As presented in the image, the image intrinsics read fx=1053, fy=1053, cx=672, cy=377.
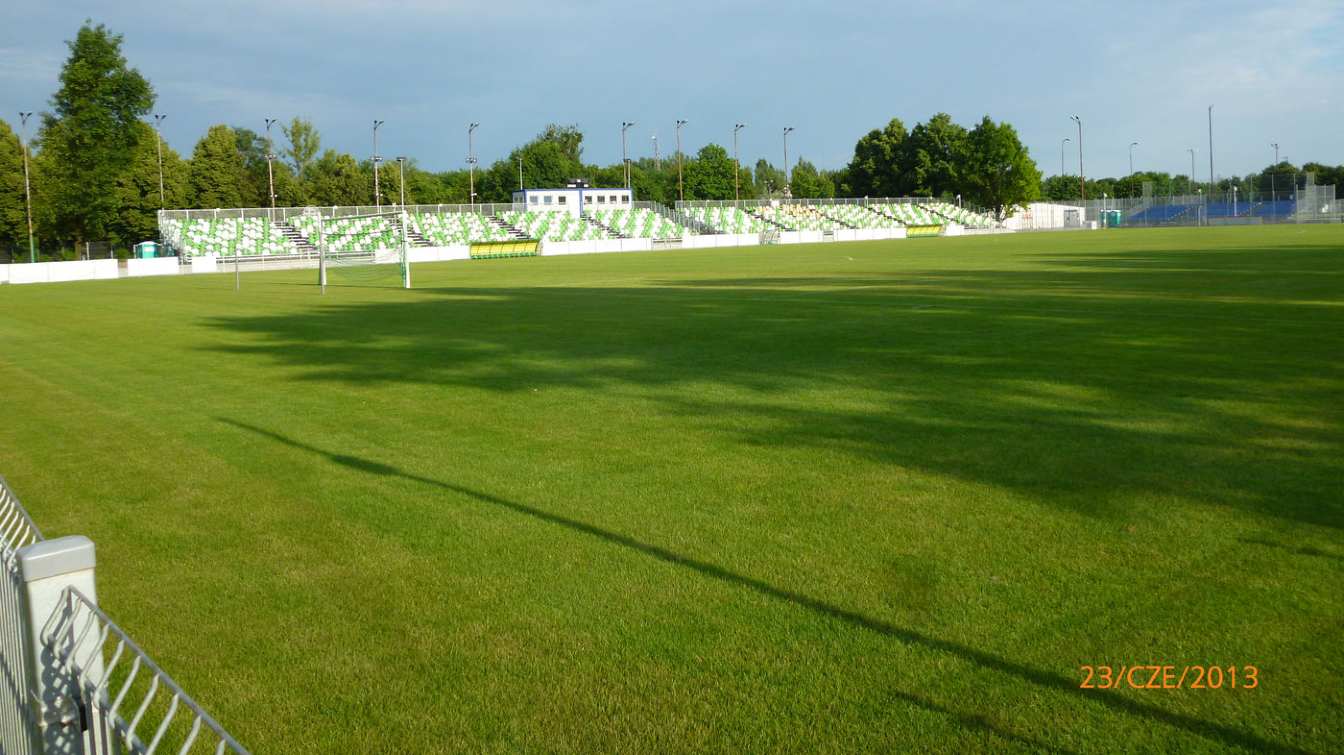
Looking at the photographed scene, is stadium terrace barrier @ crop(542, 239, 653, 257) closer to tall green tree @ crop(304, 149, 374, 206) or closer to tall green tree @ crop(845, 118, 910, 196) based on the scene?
tall green tree @ crop(304, 149, 374, 206)

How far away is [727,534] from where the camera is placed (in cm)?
736

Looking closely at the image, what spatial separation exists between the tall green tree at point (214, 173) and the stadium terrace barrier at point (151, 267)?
39750 millimetres

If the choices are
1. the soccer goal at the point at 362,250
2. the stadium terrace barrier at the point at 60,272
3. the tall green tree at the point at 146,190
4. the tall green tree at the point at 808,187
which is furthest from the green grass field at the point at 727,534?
the tall green tree at the point at 808,187

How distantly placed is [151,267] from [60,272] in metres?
4.35

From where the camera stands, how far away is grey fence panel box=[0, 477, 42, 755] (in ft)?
12.1

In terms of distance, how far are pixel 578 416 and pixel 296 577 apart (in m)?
5.26

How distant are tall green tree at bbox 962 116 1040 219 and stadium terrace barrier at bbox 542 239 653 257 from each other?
2246 inches

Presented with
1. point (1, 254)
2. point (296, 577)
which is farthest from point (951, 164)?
point (296, 577)

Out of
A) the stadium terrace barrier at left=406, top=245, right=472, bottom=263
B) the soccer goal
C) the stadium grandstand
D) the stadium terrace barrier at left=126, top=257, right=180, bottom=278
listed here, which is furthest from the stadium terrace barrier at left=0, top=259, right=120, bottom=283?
the stadium terrace barrier at left=406, top=245, right=472, bottom=263

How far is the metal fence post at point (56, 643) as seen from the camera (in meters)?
3.43

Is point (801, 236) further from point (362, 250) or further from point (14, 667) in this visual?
point (14, 667)

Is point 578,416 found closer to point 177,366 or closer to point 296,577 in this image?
point 296,577

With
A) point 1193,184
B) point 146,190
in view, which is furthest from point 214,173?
point 1193,184

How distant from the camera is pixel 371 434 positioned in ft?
36.9
